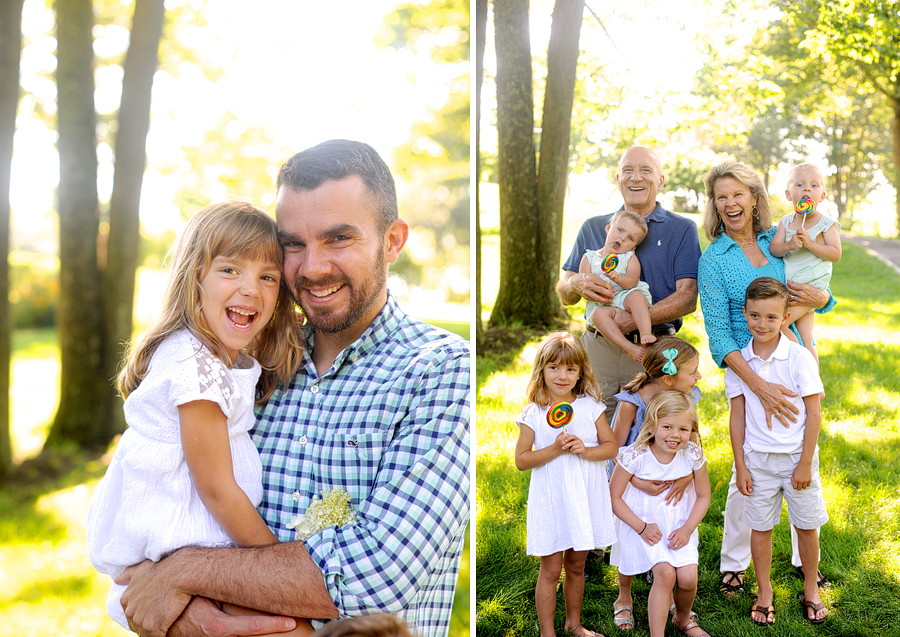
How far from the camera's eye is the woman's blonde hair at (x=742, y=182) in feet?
7.78

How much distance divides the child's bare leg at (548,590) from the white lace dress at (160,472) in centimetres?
110

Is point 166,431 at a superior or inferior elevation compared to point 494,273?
inferior

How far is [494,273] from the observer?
4098mm

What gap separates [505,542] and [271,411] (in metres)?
1.38

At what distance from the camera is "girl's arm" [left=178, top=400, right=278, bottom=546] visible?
5.70ft

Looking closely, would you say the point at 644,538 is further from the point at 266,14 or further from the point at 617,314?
the point at 266,14

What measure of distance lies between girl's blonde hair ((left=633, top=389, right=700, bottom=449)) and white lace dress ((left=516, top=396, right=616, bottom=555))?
0.57ft

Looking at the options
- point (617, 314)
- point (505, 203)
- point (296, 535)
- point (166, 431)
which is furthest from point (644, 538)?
point (505, 203)

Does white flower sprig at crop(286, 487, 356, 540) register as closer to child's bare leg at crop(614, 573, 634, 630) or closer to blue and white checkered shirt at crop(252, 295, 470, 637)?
blue and white checkered shirt at crop(252, 295, 470, 637)

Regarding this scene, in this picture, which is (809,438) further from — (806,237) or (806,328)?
(806,237)

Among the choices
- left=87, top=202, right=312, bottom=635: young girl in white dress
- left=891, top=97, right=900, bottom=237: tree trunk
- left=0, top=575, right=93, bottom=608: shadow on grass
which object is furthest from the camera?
left=0, top=575, right=93, bottom=608: shadow on grass

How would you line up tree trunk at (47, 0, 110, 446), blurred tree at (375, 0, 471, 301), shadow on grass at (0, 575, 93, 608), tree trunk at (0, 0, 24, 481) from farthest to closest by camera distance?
blurred tree at (375, 0, 471, 301) < tree trunk at (47, 0, 110, 446) < tree trunk at (0, 0, 24, 481) < shadow on grass at (0, 575, 93, 608)

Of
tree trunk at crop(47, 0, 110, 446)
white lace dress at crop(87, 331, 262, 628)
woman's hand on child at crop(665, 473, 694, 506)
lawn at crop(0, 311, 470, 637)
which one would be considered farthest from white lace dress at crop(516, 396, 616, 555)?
tree trunk at crop(47, 0, 110, 446)

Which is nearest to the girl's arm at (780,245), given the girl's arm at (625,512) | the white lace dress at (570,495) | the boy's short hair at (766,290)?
the boy's short hair at (766,290)
